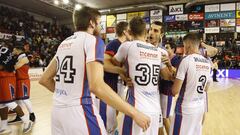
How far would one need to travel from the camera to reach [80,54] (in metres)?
1.65

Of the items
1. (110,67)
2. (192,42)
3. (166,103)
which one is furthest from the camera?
(166,103)

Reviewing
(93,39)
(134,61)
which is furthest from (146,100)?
(93,39)

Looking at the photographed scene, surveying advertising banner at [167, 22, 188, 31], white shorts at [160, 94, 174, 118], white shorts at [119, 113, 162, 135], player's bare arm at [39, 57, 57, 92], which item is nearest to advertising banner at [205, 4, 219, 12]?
advertising banner at [167, 22, 188, 31]

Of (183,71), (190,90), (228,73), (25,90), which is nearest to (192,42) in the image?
(183,71)

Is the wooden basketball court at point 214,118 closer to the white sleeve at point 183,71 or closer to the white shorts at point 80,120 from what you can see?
the white sleeve at point 183,71

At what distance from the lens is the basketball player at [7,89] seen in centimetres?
435

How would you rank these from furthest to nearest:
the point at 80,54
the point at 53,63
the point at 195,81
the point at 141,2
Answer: the point at 141,2, the point at 195,81, the point at 53,63, the point at 80,54

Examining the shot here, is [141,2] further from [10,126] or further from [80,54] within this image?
[80,54]

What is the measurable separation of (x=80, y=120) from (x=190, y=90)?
1.41m

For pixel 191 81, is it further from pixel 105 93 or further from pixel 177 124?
pixel 105 93

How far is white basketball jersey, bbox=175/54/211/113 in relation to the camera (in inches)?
103

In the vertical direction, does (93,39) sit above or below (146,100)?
above

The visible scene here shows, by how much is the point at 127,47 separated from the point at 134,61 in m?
0.14

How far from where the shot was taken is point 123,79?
2.42 meters
